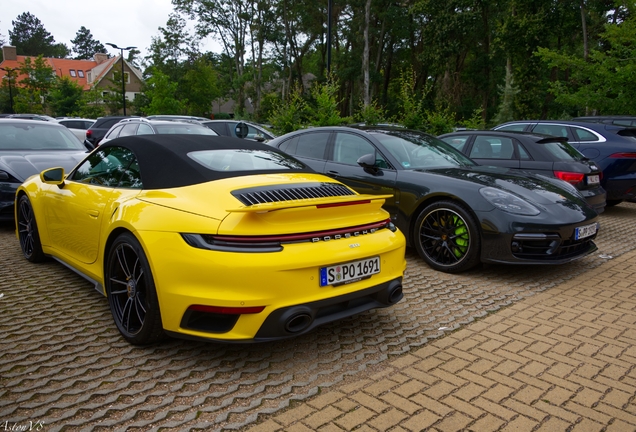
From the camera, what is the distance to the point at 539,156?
7.73 m

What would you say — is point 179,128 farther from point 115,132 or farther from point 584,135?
point 584,135

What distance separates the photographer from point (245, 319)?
116 inches

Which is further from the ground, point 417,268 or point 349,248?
point 349,248

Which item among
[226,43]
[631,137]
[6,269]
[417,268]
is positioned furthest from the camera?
[226,43]

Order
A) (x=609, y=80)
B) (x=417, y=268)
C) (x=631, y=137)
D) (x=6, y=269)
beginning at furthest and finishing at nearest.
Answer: (x=609, y=80) → (x=631, y=137) → (x=417, y=268) → (x=6, y=269)

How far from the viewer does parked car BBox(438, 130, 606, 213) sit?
296 inches

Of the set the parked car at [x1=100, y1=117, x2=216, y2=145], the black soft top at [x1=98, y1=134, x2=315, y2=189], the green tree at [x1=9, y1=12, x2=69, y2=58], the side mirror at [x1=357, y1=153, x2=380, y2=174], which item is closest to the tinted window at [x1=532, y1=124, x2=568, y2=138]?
the side mirror at [x1=357, y1=153, x2=380, y2=174]

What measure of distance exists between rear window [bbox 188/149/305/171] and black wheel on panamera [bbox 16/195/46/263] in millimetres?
2529

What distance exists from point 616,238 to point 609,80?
9.10 meters

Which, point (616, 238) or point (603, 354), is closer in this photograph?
point (603, 354)

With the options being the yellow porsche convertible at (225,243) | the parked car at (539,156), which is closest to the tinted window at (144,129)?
the parked car at (539,156)

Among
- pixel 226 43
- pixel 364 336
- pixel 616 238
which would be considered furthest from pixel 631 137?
pixel 226 43

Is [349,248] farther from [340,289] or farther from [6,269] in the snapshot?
[6,269]

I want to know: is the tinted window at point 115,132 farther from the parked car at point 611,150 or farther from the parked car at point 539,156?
the parked car at point 611,150
